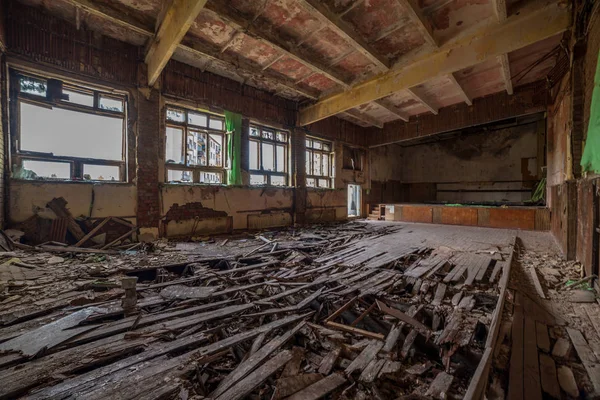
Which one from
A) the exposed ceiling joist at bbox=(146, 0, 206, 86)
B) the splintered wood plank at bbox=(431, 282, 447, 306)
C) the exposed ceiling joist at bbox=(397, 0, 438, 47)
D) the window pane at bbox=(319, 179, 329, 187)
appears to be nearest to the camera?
the splintered wood plank at bbox=(431, 282, 447, 306)

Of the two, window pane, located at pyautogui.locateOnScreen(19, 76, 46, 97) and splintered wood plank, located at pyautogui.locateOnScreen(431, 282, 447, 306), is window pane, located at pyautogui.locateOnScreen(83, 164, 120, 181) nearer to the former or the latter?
window pane, located at pyautogui.locateOnScreen(19, 76, 46, 97)

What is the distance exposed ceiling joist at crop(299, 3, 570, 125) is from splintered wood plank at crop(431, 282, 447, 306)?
4723 millimetres

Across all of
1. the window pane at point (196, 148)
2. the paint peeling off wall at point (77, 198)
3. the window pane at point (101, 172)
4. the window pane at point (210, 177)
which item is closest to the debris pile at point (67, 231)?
the paint peeling off wall at point (77, 198)

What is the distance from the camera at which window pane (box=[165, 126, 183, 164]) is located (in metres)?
6.71

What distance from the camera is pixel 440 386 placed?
169 cm

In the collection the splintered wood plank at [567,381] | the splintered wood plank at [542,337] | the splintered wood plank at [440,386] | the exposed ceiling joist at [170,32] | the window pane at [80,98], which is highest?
the exposed ceiling joist at [170,32]

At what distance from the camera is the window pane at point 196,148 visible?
23.2ft

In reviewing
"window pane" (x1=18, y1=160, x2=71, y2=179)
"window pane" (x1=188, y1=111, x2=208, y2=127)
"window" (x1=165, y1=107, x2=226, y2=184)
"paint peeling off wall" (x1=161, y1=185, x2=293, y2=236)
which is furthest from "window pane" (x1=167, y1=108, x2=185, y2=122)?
"window pane" (x1=18, y1=160, x2=71, y2=179)

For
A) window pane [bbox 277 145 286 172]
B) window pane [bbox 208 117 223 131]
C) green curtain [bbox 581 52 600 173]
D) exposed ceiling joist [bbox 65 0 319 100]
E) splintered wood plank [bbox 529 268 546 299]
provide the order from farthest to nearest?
window pane [bbox 277 145 286 172] < window pane [bbox 208 117 223 131] < exposed ceiling joist [bbox 65 0 319 100] < splintered wood plank [bbox 529 268 546 299] < green curtain [bbox 581 52 600 173]

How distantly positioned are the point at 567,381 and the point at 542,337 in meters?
0.63

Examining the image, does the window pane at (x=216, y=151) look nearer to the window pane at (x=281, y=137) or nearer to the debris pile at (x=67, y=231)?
the window pane at (x=281, y=137)

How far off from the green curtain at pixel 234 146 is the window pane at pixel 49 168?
3649 millimetres

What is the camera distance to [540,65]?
6641 millimetres

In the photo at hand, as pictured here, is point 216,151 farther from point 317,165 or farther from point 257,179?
point 317,165
